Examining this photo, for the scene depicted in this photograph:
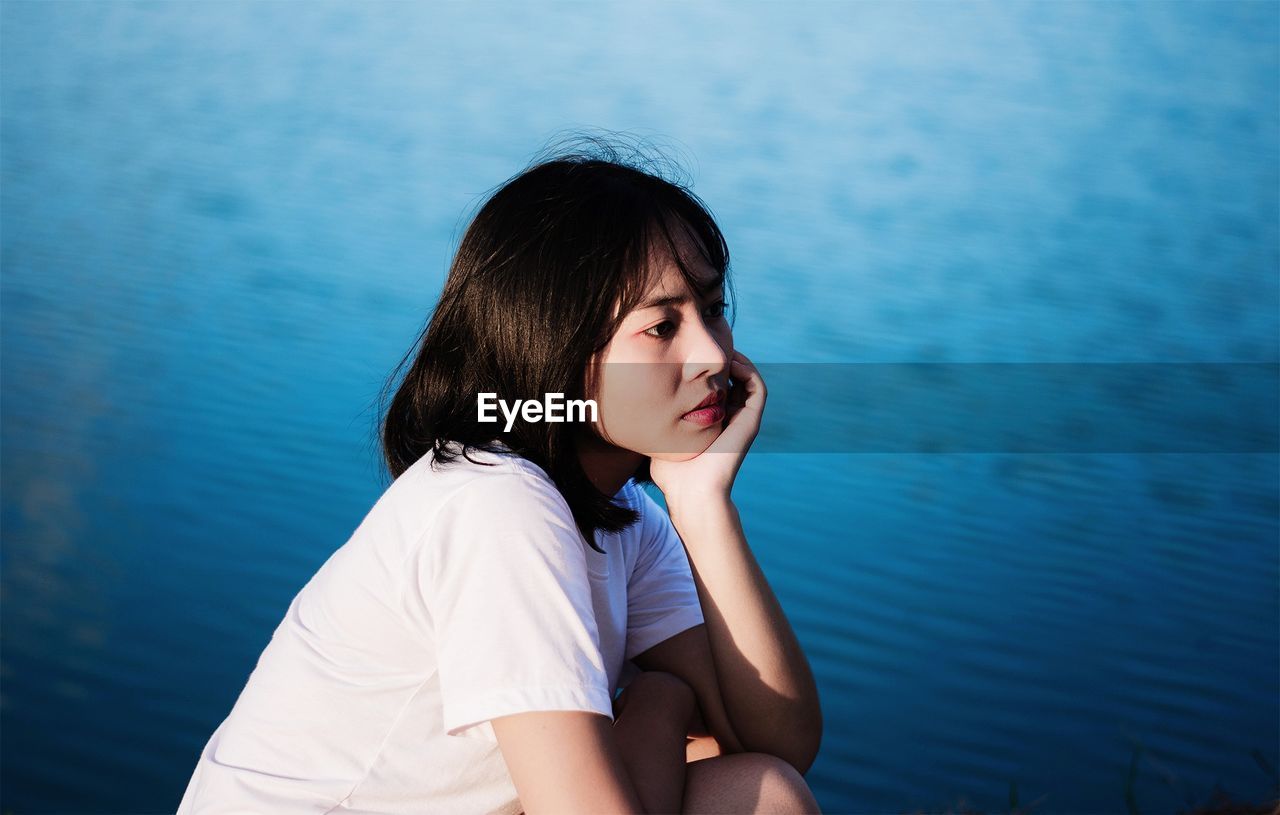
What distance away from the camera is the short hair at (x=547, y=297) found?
1275 mm

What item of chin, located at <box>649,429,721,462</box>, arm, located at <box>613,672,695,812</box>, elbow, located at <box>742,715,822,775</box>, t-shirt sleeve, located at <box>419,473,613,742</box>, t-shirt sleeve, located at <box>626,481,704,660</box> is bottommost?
elbow, located at <box>742,715,822,775</box>

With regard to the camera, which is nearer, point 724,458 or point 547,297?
point 547,297

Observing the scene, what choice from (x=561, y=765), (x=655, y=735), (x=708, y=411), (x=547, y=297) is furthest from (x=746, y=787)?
(x=547, y=297)

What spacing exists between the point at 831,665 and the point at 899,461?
160 centimetres

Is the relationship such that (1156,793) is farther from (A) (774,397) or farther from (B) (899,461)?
(A) (774,397)

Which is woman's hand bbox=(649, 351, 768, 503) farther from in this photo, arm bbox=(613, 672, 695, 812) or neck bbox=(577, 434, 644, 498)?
arm bbox=(613, 672, 695, 812)

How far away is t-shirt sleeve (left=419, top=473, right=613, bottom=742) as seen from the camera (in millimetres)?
1047

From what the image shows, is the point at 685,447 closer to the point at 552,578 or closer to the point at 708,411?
the point at 708,411

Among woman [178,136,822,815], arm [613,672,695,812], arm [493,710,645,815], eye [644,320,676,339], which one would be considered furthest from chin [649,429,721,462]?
arm [493,710,645,815]

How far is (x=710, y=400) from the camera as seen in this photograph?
1.37 metres

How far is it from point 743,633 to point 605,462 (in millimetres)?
238

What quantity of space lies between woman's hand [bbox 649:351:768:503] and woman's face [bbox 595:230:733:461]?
0.05m

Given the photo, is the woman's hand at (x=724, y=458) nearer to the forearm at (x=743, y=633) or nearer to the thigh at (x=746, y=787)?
the forearm at (x=743, y=633)

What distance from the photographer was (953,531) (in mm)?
3891
